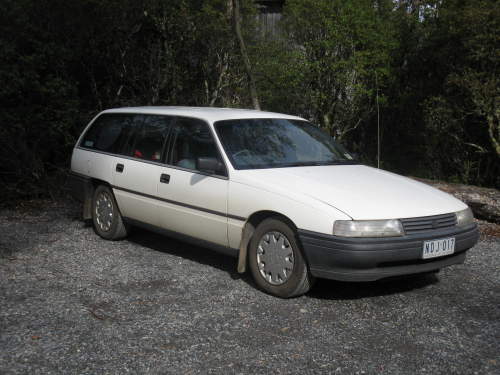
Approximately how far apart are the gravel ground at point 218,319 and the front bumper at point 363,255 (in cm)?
34

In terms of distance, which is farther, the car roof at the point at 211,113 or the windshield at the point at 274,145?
the car roof at the point at 211,113

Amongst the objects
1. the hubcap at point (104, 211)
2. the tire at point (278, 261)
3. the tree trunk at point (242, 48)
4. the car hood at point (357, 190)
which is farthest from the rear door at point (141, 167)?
the tree trunk at point (242, 48)

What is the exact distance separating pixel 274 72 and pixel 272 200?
24.2 ft

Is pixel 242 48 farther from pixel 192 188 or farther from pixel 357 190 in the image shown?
pixel 357 190

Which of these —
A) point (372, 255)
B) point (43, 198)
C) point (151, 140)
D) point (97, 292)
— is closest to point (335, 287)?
point (372, 255)

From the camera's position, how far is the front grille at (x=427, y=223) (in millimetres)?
5062

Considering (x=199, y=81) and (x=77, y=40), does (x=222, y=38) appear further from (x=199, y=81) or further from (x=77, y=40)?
(x=77, y=40)

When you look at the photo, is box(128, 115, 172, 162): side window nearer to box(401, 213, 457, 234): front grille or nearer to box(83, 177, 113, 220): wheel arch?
box(83, 177, 113, 220): wheel arch

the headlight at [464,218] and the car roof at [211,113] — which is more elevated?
the car roof at [211,113]

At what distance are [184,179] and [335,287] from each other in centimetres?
175

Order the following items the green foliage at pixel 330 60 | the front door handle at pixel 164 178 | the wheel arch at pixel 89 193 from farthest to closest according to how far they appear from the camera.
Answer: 1. the green foliage at pixel 330 60
2. the wheel arch at pixel 89 193
3. the front door handle at pixel 164 178

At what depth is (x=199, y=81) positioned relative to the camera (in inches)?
499

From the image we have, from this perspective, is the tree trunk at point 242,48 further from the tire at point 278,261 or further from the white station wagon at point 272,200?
the tire at point 278,261

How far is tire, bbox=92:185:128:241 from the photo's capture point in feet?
24.1
